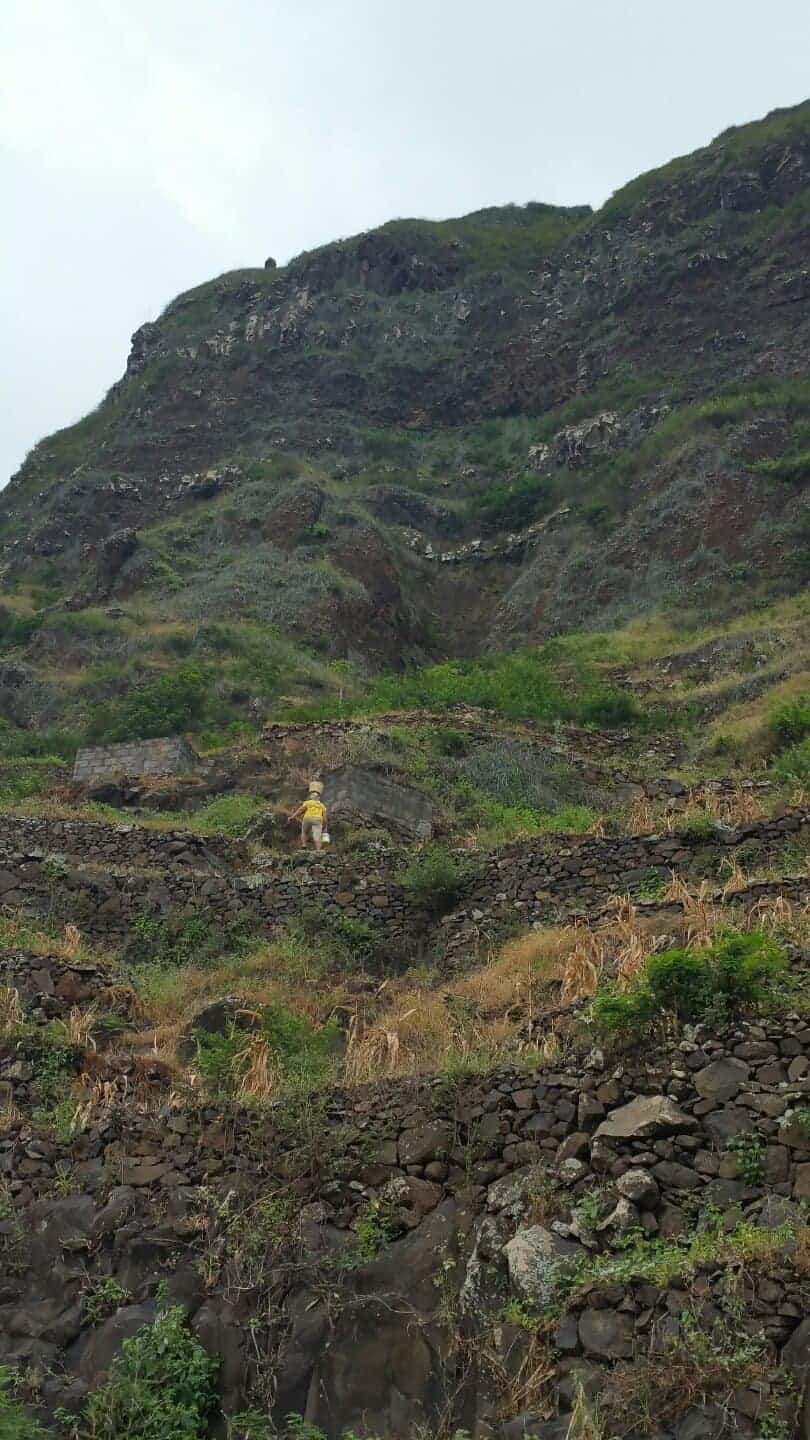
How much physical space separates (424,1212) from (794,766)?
9.78 m

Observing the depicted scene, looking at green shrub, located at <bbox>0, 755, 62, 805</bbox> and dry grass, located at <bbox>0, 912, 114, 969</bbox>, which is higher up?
green shrub, located at <bbox>0, 755, 62, 805</bbox>

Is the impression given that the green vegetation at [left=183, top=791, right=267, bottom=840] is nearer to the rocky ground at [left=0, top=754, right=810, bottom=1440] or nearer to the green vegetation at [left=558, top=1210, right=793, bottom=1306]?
the rocky ground at [left=0, top=754, right=810, bottom=1440]

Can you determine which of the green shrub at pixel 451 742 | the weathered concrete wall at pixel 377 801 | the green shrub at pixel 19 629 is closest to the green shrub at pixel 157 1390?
the weathered concrete wall at pixel 377 801

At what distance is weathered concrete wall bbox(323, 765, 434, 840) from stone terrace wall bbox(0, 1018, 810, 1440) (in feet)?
29.7

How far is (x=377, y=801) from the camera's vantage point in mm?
18812

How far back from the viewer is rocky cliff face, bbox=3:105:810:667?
125 ft

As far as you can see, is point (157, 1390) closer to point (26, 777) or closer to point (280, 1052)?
point (280, 1052)

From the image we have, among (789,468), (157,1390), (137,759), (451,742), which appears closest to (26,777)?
(137,759)

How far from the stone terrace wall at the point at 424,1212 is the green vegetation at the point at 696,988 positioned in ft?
0.88

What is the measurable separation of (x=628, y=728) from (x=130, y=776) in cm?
885

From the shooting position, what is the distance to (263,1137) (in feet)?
29.9

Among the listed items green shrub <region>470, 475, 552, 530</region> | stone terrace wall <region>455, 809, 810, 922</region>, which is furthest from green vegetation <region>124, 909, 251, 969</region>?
green shrub <region>470, 475, 552, 530</region>

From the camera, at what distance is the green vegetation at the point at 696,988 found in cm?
865

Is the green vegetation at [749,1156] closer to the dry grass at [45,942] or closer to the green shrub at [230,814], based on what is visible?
the dry grass at [45,942]
